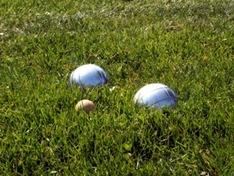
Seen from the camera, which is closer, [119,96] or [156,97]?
[156,97]

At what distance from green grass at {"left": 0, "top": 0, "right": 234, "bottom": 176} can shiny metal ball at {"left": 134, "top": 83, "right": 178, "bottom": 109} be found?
0.20 feet

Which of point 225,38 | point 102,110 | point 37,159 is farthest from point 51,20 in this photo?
point 37,159

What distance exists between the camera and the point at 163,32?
231 inches

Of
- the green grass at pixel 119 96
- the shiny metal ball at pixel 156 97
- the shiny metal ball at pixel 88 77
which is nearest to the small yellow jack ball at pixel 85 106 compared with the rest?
the green grass at pixel 119 96

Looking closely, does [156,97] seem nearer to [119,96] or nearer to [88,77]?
[119,96]

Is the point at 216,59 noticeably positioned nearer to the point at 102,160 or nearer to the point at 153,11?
the point at 102,160

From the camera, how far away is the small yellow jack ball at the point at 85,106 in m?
3.50

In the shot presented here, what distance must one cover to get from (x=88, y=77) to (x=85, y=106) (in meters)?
0.52

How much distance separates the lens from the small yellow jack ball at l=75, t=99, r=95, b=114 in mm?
3496

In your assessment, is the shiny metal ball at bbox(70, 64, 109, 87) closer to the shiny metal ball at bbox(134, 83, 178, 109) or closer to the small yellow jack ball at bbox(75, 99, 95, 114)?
the small yellow jack ball at bbox(75, 99, 95, 114)

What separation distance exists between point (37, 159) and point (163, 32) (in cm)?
329

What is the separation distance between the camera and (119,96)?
12.2 ft

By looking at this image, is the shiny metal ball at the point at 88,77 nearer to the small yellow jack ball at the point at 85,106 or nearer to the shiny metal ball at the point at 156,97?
the small yellow jack ball at the point at 85,106

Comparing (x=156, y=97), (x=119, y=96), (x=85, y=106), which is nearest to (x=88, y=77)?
(x=119, y=96)
